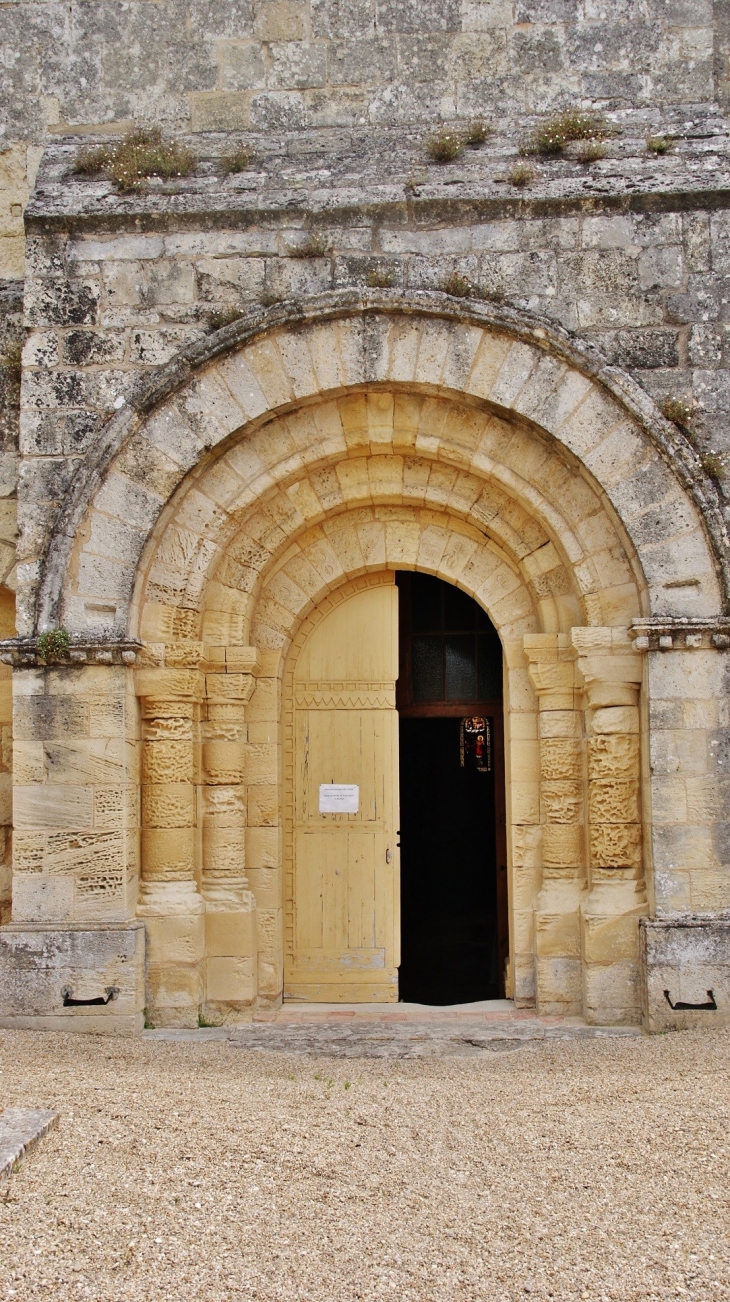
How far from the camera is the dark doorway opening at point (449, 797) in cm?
653

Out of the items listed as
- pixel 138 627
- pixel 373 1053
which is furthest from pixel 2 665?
pixel 373 1053

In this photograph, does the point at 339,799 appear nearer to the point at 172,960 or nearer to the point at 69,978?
the point at 172,960

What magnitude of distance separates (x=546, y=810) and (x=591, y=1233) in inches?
112

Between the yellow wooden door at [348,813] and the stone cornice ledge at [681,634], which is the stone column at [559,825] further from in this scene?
the yellow wooden door at [348,813]

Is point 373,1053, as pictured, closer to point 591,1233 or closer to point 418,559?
point 591,1233

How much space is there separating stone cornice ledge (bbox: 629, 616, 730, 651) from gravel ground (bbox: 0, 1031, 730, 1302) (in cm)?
189

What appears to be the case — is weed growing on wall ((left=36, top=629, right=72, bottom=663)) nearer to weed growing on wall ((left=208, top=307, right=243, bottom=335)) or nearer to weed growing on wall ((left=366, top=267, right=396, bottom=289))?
weed growing on wall ((left=208, top=307, right=243, bottom=335))

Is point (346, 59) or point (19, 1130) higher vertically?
point (346, 59)

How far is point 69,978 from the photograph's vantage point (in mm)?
5199

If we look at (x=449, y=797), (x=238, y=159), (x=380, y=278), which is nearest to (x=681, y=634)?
(x=380, y=278)

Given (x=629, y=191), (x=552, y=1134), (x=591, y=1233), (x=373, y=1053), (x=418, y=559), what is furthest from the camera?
(x=418, y=559)

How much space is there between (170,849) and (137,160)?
3.75 meters

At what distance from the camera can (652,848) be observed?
524cm

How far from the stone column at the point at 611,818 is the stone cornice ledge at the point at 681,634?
0.18m
